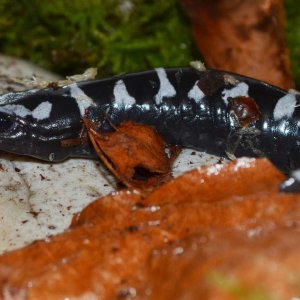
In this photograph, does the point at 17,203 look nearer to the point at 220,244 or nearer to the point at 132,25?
the point at 220,244

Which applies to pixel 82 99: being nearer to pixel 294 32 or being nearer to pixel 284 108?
pixel 284 108

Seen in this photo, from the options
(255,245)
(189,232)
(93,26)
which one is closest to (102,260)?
(189,232)

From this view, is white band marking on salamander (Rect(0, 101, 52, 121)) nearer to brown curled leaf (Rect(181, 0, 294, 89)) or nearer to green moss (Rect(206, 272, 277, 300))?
brown curled leaf (Rect(181, 0, 294, 89))

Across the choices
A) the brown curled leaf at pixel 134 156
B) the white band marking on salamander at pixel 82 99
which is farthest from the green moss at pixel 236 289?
the white band marking on salamander at pixel 82 99

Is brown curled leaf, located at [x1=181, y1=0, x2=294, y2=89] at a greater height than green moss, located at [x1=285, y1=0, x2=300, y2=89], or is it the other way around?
brown curled leaf, located at [x1=181, y1=0, x2=294, y2=89]

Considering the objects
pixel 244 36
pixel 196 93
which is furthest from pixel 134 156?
pixel 244 36

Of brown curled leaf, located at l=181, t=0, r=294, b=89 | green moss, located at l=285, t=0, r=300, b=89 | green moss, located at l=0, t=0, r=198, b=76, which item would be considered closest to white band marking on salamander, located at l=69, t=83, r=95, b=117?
brown curled leaf, located at l=181, t=0, r=294, b=89
